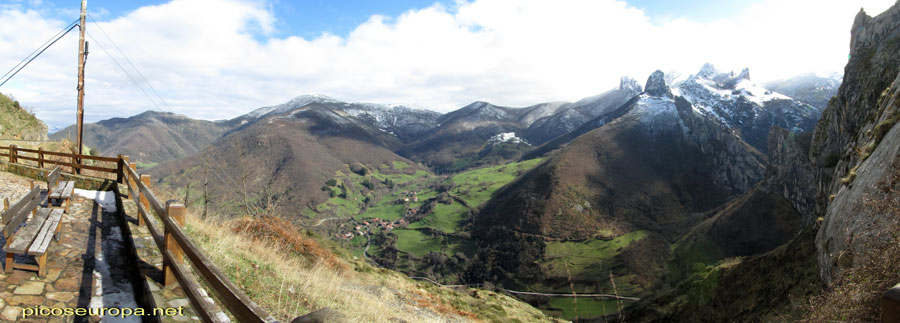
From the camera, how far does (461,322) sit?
1433 centimetres

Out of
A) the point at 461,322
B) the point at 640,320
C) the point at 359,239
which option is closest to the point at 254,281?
the point at 461,322

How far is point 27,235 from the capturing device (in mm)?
5582

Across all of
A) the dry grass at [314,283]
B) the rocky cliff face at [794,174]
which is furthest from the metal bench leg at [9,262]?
the rocky cliff face at [794,174]

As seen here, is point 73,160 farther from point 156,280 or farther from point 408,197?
point 408,197

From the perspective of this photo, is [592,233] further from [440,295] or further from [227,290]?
[227,290]

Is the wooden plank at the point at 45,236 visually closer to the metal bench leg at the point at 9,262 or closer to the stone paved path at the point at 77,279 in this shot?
the metal bench leg at the point at 9,262

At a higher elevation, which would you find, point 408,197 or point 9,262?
point 9,262

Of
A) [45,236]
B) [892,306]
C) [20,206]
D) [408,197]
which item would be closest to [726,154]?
[408,197]

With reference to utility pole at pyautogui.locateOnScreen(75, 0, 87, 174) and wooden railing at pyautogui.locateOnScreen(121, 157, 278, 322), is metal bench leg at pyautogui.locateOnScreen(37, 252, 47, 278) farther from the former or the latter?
utility pole at pyautogui.locateOnScreen(75, 0, 87, 174)

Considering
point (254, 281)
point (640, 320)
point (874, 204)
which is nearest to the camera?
point (254, 281)

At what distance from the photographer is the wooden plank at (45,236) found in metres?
5.37

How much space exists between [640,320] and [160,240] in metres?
45.6

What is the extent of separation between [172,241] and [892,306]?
662 centimetres

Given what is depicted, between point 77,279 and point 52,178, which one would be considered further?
point 52,178
